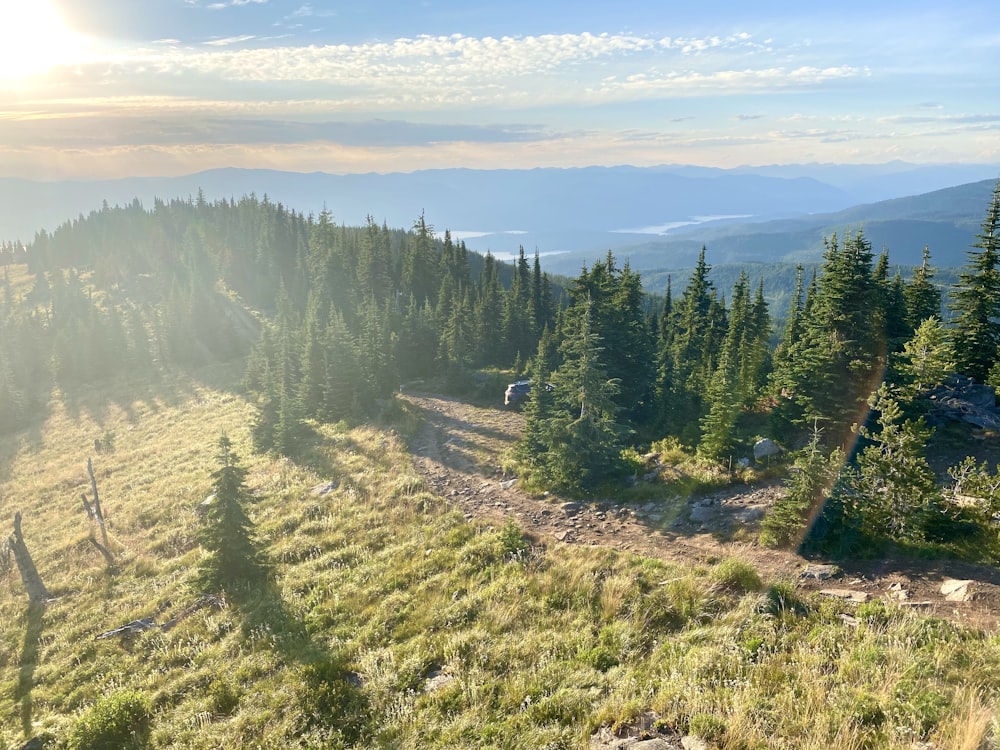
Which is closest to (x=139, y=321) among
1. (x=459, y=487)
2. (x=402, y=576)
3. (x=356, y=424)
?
(x=356, y=424)

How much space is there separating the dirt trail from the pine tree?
8.00 m

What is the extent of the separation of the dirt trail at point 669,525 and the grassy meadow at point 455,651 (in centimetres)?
127

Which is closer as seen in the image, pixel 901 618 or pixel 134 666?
pixel 901 618

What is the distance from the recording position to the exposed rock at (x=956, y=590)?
10914 millimetres

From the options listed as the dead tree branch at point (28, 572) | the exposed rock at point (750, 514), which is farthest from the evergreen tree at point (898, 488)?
the dead tree branch at point (28, 572)

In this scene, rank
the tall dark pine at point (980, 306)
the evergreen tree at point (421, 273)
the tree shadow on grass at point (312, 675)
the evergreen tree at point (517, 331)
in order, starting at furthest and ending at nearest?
the evergreen tree at point (421, 273) < the evergreen tree at point (517, 331) < the tall dark pine at point (980, 306) < the tree shadow on grass at point (312, 675)

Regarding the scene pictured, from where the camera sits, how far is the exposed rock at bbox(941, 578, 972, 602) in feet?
35.8

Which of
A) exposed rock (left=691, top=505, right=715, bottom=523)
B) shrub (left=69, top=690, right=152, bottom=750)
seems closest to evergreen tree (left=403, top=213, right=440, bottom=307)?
exposed rock (left=691, top=505, right=715, bottom=523)

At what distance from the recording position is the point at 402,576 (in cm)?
1608

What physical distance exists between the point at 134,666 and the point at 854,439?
86.4ft

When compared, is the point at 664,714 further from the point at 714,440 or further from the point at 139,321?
the point at 139,321

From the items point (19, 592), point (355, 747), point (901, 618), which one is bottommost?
point (19, 592)

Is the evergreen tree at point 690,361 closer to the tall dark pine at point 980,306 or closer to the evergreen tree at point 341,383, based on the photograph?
the tall dark pine at point 980,306

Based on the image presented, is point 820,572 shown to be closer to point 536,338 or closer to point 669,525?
point 669,525
